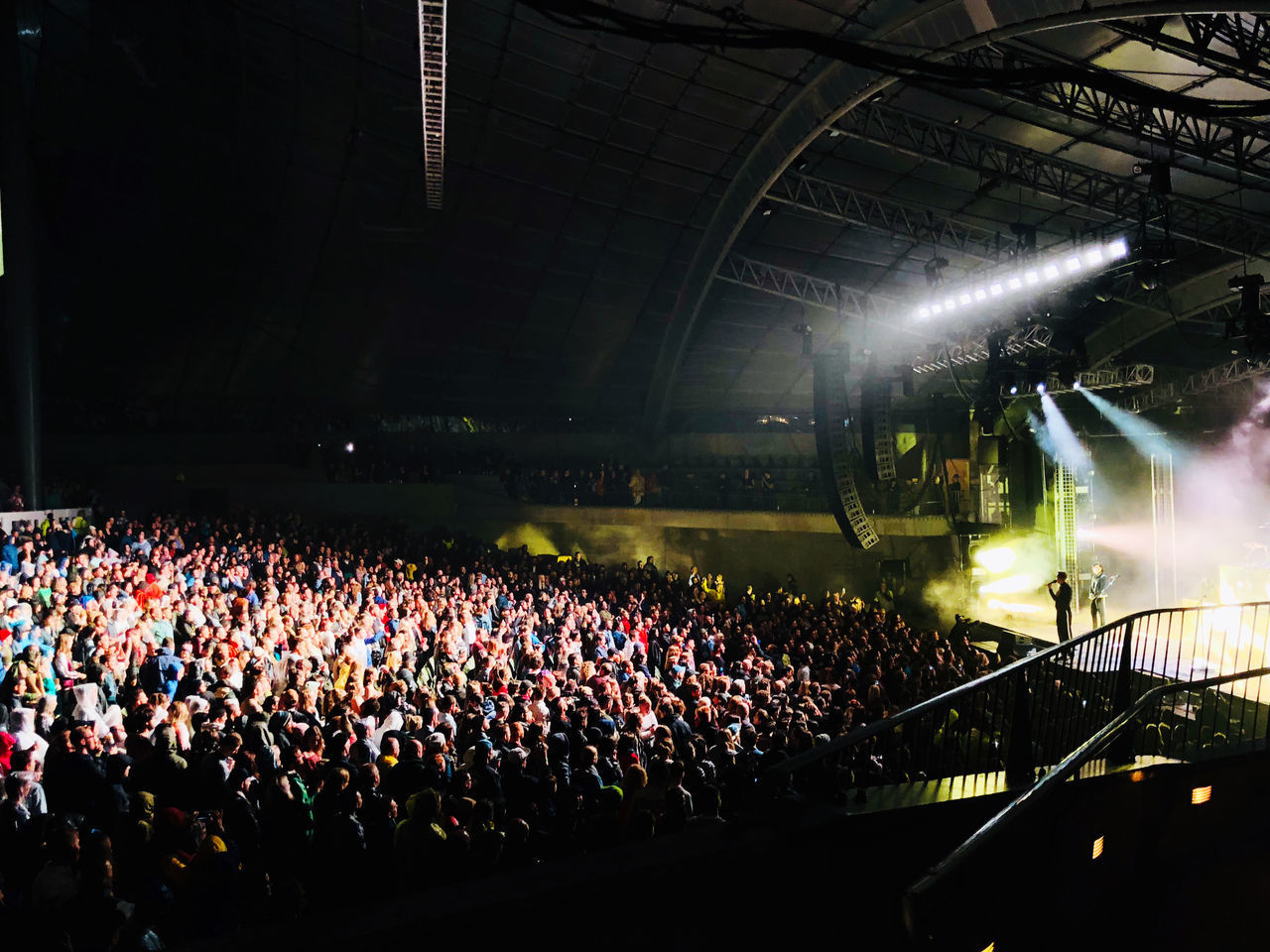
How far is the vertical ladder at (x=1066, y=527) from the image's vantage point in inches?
736

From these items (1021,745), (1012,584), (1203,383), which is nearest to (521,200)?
(1012,584)

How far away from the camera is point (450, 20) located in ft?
48.0

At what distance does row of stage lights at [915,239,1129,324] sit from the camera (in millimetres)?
11523

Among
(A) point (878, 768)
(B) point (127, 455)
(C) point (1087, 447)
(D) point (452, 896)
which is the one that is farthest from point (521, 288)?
(D) point (452, 896)

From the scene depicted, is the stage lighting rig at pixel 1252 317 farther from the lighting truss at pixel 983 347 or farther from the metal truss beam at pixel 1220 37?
the lighting truss at pixel 983 347

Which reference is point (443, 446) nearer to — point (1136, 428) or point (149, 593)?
point (149, 593)

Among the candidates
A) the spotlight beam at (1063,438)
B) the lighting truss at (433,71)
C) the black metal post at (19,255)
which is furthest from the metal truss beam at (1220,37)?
the black metal post at (19,255)

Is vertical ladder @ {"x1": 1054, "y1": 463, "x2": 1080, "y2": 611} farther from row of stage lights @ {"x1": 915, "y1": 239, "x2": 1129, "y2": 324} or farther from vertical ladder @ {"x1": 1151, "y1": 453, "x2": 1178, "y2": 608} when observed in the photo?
row of stage lights @ {"x1": 915, "y1": 239, "x2": 1129, "y2": 324}

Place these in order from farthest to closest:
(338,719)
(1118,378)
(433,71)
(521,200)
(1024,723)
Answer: (521,200)
(1118,378)
(433,71)
(338,719)
(1024,723)

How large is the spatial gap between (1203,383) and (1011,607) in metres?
6.04

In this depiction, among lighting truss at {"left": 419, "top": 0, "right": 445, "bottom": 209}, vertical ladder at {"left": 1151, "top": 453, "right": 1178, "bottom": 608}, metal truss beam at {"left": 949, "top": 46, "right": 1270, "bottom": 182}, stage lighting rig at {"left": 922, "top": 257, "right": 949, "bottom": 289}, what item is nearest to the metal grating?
stage lighting rig at {"left": 922, "top": 257, "right": 949, "bottom": 289}

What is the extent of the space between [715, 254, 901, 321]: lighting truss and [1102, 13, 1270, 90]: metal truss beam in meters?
8.00

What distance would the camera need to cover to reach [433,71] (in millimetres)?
10336

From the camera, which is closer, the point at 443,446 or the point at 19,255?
the point at 19,255
